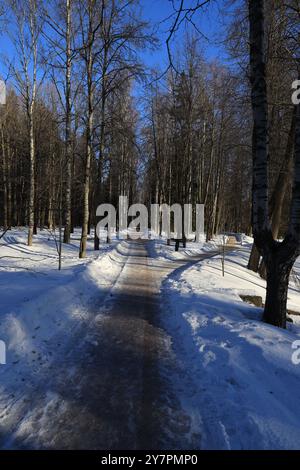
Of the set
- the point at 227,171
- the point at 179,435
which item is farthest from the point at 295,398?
the point at 227,171

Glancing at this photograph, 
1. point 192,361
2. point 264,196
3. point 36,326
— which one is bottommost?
point 192,361

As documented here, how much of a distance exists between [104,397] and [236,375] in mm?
1756

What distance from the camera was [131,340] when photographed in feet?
19.2

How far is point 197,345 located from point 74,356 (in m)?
1.99

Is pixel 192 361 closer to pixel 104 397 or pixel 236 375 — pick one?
pixel 236 375

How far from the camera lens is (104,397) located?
3.95 m

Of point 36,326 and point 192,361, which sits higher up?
point 36,326

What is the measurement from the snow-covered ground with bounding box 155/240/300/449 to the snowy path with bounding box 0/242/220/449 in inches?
9.6

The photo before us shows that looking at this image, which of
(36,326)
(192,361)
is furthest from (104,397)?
(36,326)

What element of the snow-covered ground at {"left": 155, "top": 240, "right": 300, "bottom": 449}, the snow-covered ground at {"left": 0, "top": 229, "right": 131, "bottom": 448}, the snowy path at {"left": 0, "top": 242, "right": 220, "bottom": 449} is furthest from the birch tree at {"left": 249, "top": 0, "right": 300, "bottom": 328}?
the snow-covered ground at {"left": 0, "top": 229, "right": 131, "bottom": 448}

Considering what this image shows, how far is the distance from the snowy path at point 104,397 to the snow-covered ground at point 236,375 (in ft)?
0.80

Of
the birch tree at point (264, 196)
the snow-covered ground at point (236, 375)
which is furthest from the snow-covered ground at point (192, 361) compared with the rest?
the birch tree at point (264, 196)

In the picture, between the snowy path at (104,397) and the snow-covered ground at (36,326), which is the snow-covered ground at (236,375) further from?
the snow-covered ground at (36,326)
